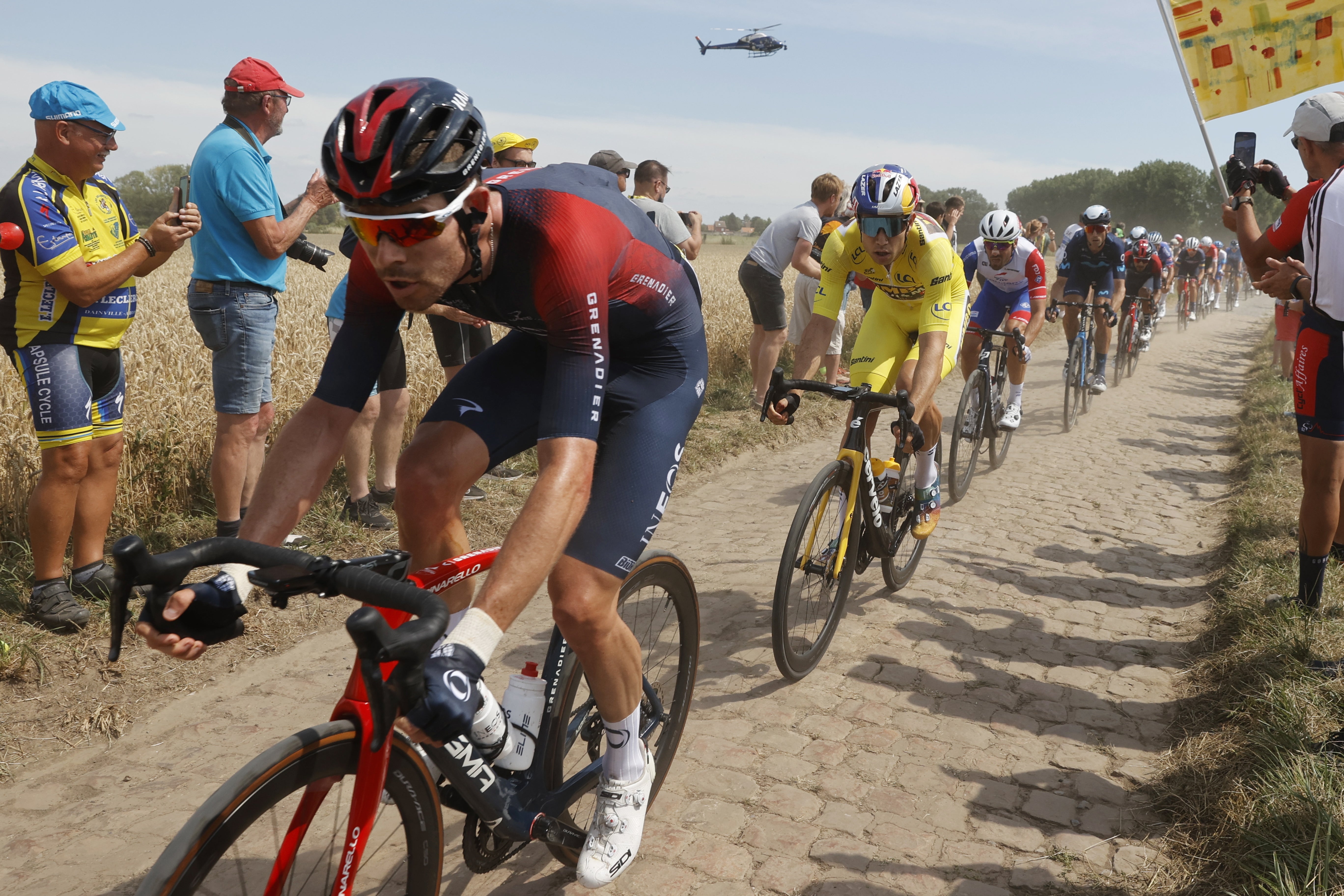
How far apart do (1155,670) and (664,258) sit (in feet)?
11.6

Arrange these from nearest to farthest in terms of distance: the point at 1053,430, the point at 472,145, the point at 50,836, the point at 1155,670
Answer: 1. the point at 472,145
2. the point at 50,836
3. the point at 1155,670
4. the point at 1053,430

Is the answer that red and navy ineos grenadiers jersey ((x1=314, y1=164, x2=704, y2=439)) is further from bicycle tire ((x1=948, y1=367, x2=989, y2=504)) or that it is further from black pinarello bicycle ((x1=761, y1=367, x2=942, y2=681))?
bicycle tire ((x1=948, y1=367, x2=989, y2=504))

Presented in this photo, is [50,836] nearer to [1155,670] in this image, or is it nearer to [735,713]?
[735,713]

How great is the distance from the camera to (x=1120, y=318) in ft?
47.1

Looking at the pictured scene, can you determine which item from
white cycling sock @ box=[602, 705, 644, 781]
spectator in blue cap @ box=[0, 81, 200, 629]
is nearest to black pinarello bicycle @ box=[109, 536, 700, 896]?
white cycling sock @ box=[602, 705, 644, 781]

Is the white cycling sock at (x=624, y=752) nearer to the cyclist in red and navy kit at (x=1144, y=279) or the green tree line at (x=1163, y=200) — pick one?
the cyclist in red and navy kit at (x=1144, y=279)

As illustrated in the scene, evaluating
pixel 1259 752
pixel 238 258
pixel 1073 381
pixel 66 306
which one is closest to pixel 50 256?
pixel 66 306

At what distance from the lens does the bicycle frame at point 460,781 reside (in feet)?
6.31

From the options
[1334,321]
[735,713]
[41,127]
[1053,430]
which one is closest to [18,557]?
[41,127]

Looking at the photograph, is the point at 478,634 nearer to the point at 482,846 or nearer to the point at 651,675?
the point at 482,846

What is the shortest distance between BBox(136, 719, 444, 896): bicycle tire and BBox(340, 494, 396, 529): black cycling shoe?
153 inches

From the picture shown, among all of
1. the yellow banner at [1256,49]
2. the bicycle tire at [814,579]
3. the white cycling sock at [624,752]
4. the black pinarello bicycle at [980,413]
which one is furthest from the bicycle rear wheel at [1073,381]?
the white cycling sock at [624,752]

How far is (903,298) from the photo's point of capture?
5.52 meters

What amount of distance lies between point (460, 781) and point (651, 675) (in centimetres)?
105
